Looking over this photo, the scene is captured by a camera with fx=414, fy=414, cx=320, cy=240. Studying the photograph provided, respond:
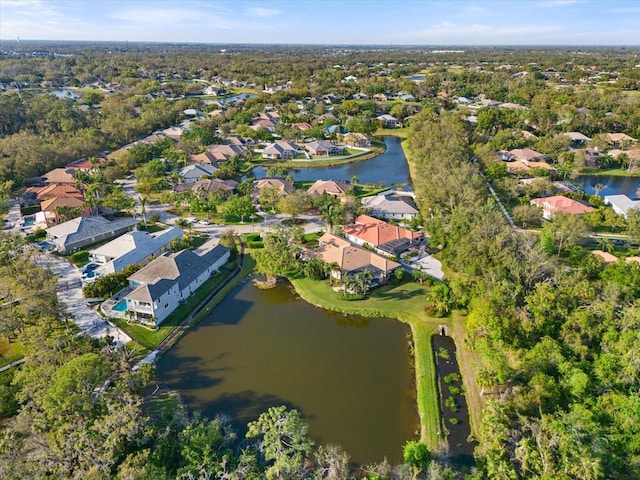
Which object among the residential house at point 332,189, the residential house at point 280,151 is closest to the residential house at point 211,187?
the residential house at point 332,189

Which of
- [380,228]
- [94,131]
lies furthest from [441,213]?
[94,131]

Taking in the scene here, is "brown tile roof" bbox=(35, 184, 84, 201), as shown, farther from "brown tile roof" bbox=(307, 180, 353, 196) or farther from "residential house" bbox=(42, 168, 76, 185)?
"brown tile roof" bbox=(307, 180, 353, 196)

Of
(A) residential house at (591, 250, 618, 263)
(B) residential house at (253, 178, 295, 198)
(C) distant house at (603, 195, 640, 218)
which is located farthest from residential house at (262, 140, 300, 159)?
(A) residential house at (591, 250, 618, 263)

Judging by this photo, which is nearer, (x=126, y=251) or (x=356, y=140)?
(x=126, y=251)

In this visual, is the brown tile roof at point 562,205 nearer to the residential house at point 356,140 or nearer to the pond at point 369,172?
the pond at point 369,172

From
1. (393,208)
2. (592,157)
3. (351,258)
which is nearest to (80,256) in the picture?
(351,258)

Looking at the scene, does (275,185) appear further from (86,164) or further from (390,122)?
(390,122)
